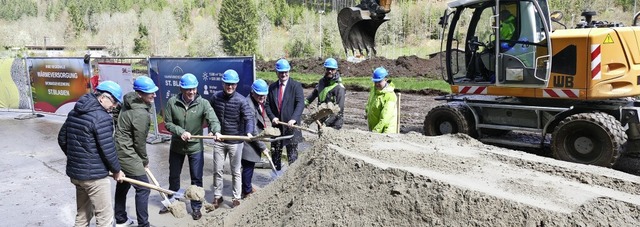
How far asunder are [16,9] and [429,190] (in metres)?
135

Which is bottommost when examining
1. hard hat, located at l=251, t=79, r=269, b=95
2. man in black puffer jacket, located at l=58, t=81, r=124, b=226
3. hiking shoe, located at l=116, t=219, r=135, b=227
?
hiking shoe, located at l=116, t=219, r=135, b=227

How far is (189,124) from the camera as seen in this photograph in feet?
18.6

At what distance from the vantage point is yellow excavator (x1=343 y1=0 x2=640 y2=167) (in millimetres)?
7211

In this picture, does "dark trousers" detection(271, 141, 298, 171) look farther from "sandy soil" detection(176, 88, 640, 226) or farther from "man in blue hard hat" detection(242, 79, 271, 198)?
"sandy soil" detection(176, 88, 640, 226)

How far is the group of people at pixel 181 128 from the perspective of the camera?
176 inches

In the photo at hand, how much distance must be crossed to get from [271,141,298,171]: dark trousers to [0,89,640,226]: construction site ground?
1059 mm

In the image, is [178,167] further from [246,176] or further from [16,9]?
[16,9]

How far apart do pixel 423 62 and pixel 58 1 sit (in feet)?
411

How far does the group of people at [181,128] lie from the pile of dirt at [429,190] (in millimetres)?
937

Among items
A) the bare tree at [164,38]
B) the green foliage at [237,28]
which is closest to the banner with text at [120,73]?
the green foliage at [237,28]

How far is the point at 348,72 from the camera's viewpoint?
24469mm

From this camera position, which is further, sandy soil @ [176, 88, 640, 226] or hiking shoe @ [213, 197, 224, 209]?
hiking shoe @ [213, 197, 224, 209]

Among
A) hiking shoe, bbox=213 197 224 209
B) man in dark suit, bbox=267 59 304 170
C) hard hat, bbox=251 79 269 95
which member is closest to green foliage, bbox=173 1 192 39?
man in dark suit, bbox=267 59 304 170

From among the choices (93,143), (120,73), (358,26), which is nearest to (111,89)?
(93,143)
